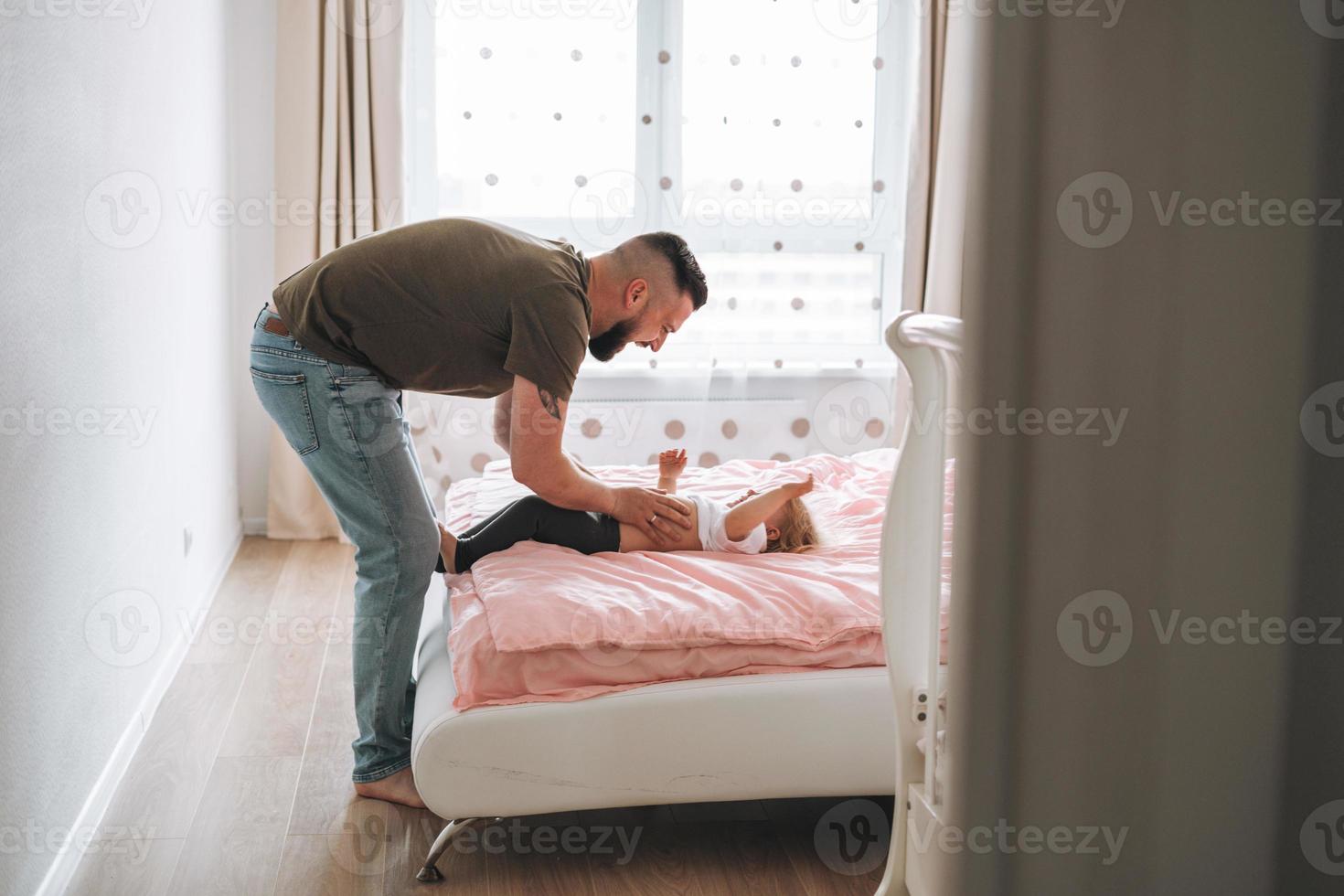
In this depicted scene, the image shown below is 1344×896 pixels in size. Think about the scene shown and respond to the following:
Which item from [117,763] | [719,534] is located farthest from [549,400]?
[117,763]

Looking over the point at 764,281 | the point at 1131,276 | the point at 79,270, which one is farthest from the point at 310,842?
the point at 764,281

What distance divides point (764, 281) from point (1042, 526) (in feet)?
11.7

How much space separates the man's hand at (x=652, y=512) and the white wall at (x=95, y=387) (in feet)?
3.23

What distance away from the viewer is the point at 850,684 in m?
1.92

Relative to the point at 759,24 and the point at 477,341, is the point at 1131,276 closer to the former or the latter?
the point at 477,341

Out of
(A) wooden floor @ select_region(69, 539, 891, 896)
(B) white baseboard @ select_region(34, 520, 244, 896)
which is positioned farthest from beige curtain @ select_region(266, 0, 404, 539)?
(A) wooden floor @ select_region(69, 539, 891, 896)

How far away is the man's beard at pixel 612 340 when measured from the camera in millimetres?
2123

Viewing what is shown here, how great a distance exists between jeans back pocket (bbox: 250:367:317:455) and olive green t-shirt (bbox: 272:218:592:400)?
0.24ft

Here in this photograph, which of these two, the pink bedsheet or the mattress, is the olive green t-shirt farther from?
the mattress

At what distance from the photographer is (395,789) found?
2.16 metres

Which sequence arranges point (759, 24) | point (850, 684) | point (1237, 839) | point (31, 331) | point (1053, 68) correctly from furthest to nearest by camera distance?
point (759, 24)
point (850, 684)
point (31, 331)
point (1237, 839)
point (1053, 68)

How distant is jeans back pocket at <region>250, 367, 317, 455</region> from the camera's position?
6.61ft

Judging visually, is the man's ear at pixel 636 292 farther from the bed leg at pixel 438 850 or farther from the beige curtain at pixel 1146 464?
the beige curtain at pixel 1146 464

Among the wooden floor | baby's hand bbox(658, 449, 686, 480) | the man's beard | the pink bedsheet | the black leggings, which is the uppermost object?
the man's beard
